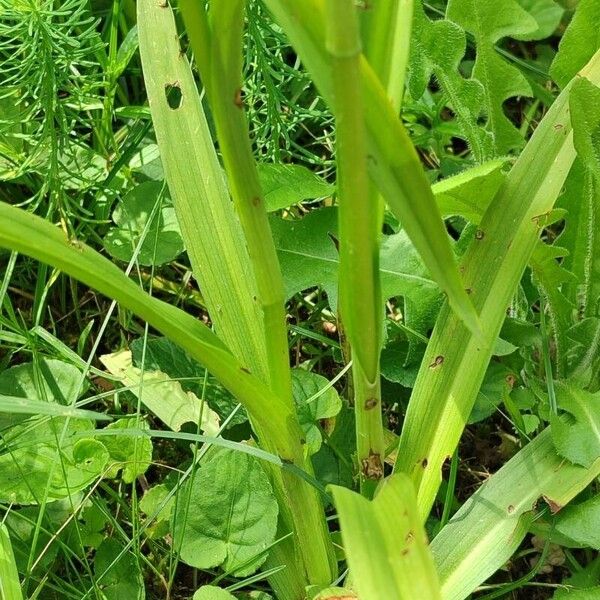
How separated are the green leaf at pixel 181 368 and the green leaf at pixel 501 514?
1.08ft

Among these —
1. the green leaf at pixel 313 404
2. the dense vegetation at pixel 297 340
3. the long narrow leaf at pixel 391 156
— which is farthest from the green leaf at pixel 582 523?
the long narrow leaf at pixel 391 156

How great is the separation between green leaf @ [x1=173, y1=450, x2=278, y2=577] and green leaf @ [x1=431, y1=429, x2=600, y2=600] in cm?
20

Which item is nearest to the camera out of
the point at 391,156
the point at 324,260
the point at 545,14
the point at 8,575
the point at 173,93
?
the point at 391,156

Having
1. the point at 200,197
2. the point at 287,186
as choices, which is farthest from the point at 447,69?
the point at 200,197

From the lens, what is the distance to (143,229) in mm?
1292

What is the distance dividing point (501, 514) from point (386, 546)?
11.2 inches

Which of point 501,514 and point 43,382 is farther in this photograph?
point 43,382

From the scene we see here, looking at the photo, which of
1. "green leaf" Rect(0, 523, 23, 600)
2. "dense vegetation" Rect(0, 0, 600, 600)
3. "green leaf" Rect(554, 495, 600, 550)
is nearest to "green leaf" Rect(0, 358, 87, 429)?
"dense vegetation" Rect(0, 0, 600, 600)

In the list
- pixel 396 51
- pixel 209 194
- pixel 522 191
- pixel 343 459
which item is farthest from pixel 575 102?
pixel 343 459

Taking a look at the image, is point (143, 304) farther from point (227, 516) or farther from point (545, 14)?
point (545, 14)

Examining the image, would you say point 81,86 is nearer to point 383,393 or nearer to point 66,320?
point 66,320

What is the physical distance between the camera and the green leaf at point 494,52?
3.80ft

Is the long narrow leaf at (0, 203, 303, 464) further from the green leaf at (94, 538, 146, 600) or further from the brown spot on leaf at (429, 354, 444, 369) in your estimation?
the green leaf at (94, 538, 146, 600)

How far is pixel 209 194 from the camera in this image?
3.11 ft
